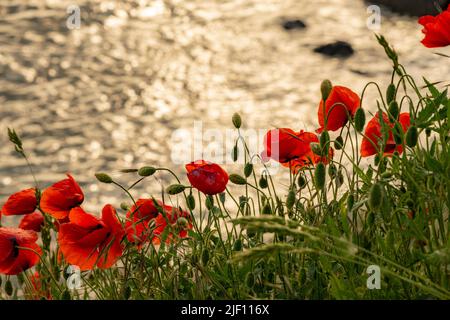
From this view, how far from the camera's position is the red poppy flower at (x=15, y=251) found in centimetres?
177

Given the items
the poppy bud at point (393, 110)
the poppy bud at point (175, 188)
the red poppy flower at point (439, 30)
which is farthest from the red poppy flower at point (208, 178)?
the red poppy flower at point (439, 30)

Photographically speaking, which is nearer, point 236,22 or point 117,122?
point 117,122

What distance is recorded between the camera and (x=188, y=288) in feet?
5.69

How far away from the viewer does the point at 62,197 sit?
176cm

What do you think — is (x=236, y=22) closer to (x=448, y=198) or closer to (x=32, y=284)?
(x=32, y=284)

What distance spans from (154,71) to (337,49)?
814 mm

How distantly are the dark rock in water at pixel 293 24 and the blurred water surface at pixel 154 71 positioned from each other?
4 centimetres

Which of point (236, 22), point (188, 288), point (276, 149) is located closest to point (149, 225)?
point (188, 288)

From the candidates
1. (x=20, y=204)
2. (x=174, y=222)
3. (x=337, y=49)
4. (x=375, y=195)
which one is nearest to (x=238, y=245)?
(x=174, y=222)

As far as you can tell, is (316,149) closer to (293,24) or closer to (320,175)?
(320,175)

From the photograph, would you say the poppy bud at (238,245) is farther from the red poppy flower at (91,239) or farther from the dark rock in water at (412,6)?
the dark rock in water at (412,6)

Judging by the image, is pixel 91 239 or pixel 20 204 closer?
pixel 91 239

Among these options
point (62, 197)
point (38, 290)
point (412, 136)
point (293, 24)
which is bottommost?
point (38, 290)
